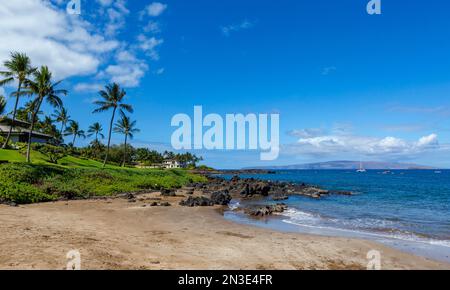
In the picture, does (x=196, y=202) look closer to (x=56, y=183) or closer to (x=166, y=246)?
(x=56, y=183)

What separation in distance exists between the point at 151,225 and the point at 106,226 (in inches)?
103

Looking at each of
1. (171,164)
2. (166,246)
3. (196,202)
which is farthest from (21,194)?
(171,164)

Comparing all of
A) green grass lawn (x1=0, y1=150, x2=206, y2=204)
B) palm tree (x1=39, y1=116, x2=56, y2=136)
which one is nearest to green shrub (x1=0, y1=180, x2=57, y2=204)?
green grass lawn (x1=0, y1=150, x2=206, y2=204)

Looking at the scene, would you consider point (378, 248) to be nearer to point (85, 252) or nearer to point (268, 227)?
point (268, 227)

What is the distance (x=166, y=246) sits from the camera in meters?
12.4

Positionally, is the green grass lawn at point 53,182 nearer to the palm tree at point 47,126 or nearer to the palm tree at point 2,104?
the palm tree at point 2,104

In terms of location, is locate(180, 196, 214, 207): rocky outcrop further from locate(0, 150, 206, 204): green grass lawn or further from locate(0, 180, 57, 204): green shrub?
locate(0, 180, 57, 204): green shrub

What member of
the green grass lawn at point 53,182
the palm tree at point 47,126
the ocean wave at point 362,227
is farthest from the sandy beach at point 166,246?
the palm tree at point 47,126

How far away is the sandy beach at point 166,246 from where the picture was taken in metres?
9.72

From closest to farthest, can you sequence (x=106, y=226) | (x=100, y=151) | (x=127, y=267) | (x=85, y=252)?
(x=127, y=267) < (x=85, y=252) < (x=106, y=226) < (x=100, y=151)

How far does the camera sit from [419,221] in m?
23.7

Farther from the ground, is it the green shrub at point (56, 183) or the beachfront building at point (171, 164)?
the beachfront building at point (171, 164)

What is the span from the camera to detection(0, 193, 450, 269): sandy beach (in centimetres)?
972
